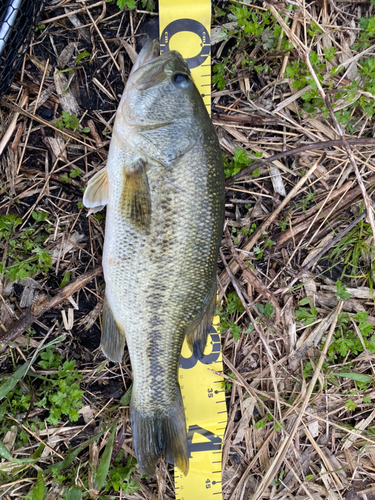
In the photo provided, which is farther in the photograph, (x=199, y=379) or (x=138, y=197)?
(x=199, y=379)

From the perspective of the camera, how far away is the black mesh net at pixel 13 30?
2359 mm

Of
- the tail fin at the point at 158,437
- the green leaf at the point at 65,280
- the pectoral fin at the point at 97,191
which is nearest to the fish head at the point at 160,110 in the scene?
the pectoral fin at the point at 97,191

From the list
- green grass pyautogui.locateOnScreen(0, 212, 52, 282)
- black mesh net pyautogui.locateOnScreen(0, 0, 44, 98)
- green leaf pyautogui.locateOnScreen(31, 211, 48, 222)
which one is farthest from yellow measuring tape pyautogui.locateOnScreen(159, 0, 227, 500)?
green leaf pyautogui.locateOnScreen(31, 211, 48, 222)

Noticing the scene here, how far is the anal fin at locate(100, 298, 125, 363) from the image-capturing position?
2373 mm

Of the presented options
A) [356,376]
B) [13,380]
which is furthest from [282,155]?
[13,380]

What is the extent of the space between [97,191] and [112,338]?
1.09 meters

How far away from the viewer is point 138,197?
6.81 feet

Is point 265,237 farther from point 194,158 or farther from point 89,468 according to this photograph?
point 89,468

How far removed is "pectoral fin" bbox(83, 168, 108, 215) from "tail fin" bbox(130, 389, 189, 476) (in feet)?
4.88

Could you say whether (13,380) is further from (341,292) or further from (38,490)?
(341,292)

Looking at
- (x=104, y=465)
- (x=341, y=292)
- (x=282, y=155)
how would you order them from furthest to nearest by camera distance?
(x=341, y=292) < (x=282, y=155) < (x=104, y=465)

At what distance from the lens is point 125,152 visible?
2.15 metres

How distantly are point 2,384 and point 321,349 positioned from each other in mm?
2770

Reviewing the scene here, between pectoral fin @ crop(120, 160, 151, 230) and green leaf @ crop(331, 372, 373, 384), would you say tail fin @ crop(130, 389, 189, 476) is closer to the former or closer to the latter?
pectoral fin @ crop(120, 160, 151, 230)
